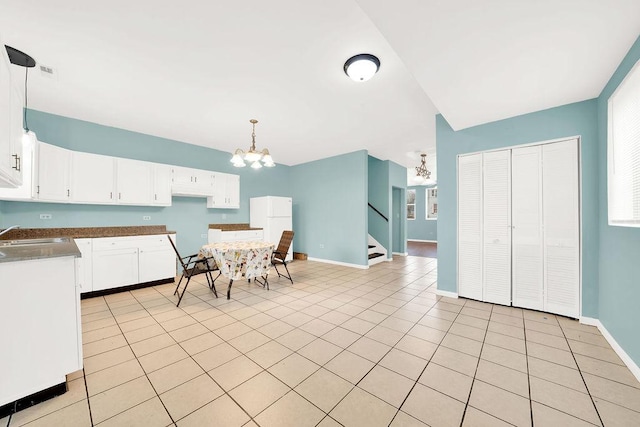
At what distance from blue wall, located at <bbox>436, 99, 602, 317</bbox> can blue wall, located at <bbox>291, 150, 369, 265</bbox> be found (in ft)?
6.87

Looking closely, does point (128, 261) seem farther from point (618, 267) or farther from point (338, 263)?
point (618, 267)

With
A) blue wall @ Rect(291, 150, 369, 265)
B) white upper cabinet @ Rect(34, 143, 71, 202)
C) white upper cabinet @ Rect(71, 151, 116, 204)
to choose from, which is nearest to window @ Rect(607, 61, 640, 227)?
blue wall @ Rect(291, 150, 369, 265)

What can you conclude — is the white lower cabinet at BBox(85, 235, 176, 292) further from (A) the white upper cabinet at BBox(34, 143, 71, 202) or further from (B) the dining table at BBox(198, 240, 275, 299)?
(B) the dining table at BBox(198, 240, 275, 299)

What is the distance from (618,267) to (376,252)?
4.89 m

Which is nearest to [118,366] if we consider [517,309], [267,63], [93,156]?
[267,63]

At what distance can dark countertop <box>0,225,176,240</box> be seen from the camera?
3383 mm

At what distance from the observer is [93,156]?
3.83 meters

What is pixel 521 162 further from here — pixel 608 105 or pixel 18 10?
pixel 18 10

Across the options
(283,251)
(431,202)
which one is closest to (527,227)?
(283,251)

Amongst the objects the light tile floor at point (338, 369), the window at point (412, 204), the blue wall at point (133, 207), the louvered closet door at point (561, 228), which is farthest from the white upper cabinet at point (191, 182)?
the window at point (412, 204)

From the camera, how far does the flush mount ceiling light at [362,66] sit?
A: 2.32 meters

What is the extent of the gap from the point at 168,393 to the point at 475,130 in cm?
459

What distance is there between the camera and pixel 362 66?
7.71 feet

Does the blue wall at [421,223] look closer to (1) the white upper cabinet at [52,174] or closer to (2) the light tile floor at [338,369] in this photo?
(2) the light tile floor at [338,369]
